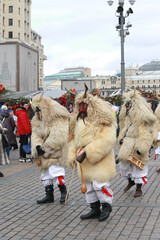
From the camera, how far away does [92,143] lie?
5.25m

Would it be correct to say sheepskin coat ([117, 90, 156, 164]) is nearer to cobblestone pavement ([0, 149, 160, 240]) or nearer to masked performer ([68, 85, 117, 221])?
cobblestone pavement ([0, 149, 160, 240])

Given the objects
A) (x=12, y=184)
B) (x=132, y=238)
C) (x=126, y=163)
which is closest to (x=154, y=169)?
(x=126, y=163)

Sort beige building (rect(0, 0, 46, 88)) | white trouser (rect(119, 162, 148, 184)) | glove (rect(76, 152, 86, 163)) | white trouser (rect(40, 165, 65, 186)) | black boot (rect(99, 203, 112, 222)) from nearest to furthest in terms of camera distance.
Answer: glove (rect(76, 152, 86, 163))
black boot (rect(99, 203, 112, 222))
white trouser (rect(40, 165, 65, 186))
white trouser (rect(119, 162, 148, 184))
beige building (rect(0, 0, 46, 88))

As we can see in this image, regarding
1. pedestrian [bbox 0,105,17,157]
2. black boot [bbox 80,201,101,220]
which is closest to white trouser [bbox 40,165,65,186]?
black boot [bbox 80,201,101,220]

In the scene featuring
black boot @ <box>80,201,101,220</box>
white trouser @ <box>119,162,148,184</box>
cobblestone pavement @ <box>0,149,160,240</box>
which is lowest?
cobblestone pavement @ <box>0,149,160,240</box>

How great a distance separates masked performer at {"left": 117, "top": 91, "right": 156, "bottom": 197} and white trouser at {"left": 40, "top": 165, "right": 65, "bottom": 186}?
1.19 meters

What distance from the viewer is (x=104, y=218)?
529 cm

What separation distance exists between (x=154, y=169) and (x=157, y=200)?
316 centimetres

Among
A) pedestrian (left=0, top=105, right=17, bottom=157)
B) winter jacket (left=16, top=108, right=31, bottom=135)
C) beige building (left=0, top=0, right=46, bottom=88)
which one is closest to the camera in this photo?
winter jacket (left=16, top=108, right=31, bottom=135)

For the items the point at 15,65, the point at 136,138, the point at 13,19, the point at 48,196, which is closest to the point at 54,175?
the point at 48,196

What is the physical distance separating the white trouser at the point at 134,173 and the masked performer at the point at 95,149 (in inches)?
59.7

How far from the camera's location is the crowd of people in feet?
17.4

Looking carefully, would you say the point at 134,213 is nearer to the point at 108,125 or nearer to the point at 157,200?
the point at 157,200

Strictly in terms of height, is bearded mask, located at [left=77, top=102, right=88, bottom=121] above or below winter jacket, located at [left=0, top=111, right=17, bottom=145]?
above
